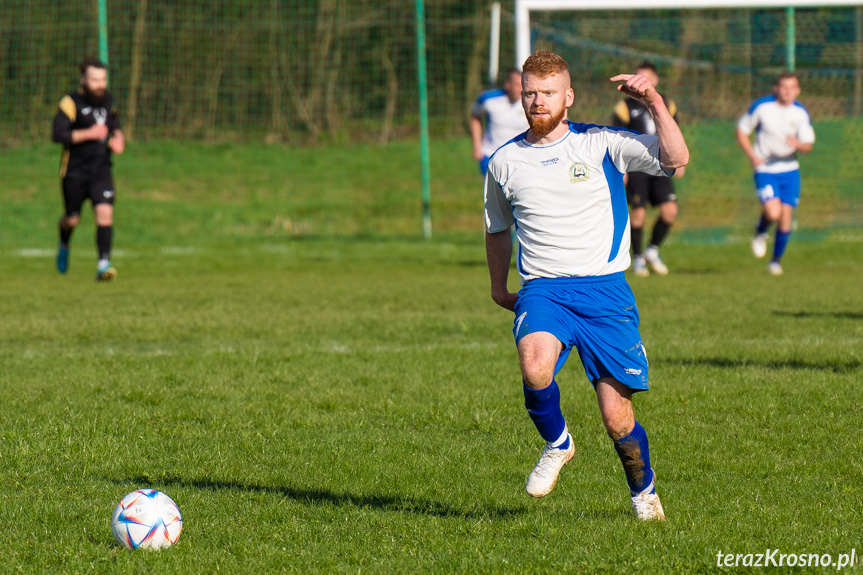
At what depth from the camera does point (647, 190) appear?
13.2 metres

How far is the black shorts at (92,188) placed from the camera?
12.5m

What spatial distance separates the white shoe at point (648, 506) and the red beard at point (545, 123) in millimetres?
A: 1445

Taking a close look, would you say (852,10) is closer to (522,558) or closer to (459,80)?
(459,80)

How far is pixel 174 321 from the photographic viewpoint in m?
9.58

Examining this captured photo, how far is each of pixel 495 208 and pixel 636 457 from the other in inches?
46.3

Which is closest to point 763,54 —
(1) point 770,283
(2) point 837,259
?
(2) point 837,259

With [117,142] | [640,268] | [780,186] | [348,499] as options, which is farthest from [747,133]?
[348,499]

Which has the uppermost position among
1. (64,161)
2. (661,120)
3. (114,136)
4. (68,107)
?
(68,107)

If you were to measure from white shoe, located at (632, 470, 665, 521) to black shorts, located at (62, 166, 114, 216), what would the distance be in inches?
382

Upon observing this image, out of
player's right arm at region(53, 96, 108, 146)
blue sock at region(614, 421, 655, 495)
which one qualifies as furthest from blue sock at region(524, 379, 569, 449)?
player's right arm at region(53, 96, 108, 146)

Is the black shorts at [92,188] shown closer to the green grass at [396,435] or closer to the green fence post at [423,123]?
the green grass at [396,435]

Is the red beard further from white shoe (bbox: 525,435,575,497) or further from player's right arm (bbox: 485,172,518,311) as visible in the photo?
white shoe (bbox: 525,435,575,497)

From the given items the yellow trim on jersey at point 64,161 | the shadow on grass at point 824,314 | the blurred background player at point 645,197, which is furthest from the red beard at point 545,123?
the yellow trim on jersey at point 64,161

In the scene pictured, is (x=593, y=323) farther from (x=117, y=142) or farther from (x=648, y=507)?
(x=117, y=142)
